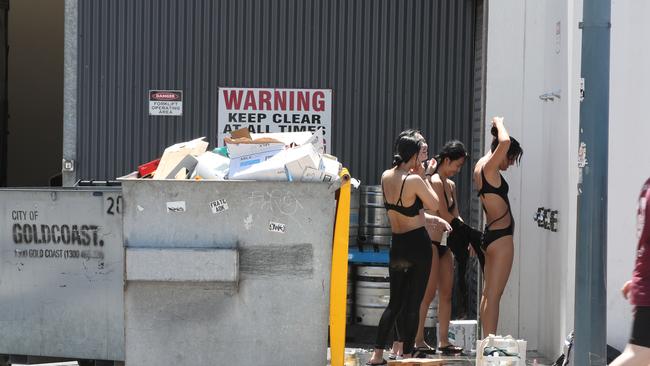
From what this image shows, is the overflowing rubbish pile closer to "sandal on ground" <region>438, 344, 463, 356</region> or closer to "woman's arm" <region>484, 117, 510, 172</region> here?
"woman's arm" <region>484, 117, 510, 172</region>

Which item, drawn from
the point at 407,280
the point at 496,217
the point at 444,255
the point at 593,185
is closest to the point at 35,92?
the point at 444,255

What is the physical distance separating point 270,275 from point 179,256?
58 cm

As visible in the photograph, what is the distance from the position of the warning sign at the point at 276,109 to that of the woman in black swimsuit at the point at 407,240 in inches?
128

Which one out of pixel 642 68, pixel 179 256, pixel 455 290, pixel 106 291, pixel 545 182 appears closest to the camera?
pixel 179 256

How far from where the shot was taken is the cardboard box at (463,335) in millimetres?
8164

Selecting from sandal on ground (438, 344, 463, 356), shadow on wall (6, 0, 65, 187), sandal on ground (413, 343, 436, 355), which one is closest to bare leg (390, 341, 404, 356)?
sandal on ground (413, 343, 436, 355)

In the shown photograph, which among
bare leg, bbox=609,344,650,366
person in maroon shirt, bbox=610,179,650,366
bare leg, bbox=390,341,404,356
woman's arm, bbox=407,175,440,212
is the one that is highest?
woman's arm, bbox=407,175,440,212

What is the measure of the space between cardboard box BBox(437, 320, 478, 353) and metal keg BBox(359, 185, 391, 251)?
1513mm

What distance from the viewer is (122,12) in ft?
34.8

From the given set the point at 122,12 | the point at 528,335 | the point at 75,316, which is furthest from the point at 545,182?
the point at 122,12

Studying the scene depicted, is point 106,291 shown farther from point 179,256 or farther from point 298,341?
point 298,341

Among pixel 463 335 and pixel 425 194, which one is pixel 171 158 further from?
pixel 463 335

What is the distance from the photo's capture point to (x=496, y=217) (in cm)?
759

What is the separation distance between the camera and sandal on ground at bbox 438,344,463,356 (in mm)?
8086
